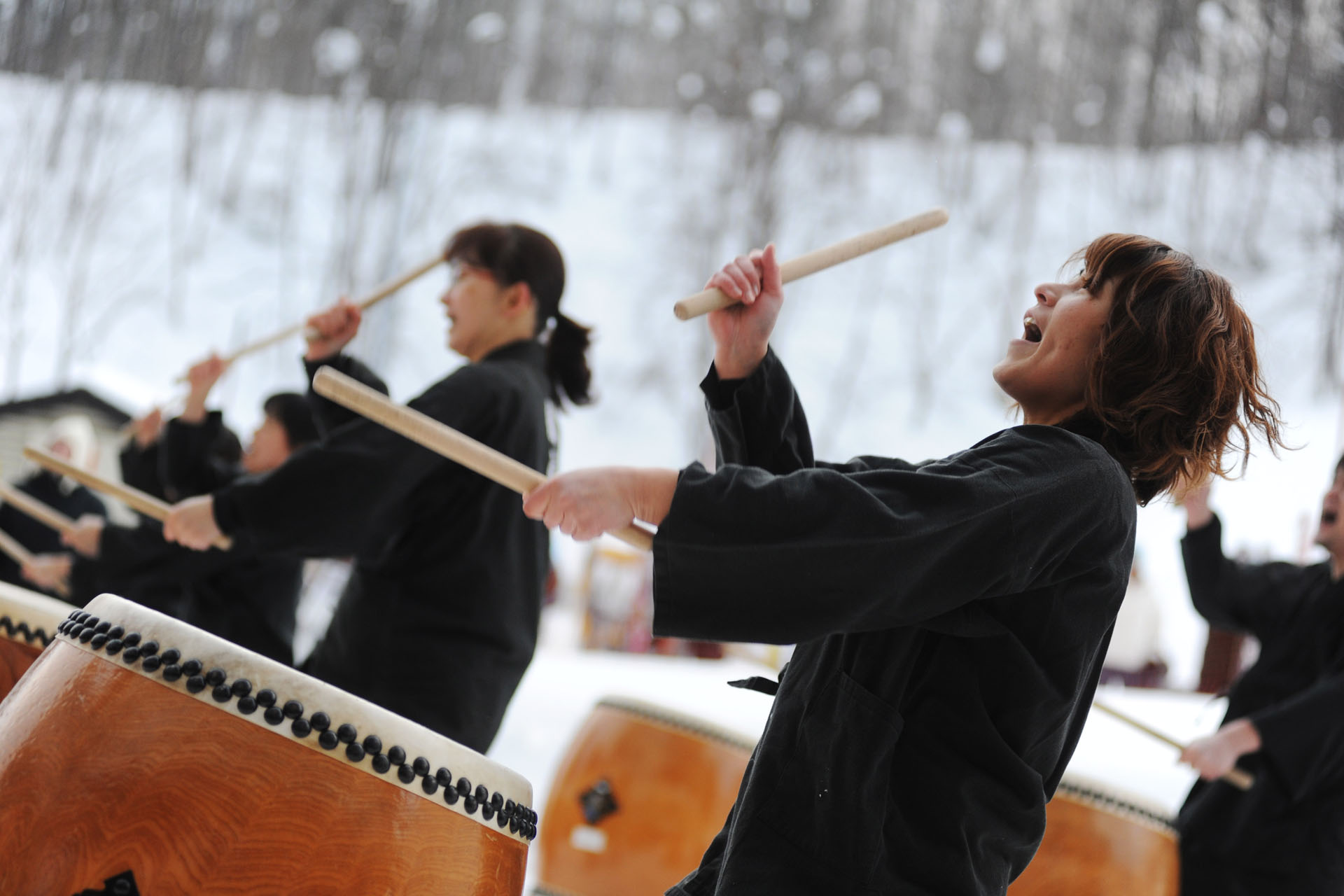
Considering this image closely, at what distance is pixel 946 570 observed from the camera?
0.94 m

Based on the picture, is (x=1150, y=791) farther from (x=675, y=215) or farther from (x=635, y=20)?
(x=635, y=20)

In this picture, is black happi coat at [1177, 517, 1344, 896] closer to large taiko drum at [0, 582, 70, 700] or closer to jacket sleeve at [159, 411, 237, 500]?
large taiko drum at [0, 582, 70, 700]

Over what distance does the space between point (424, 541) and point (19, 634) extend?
0.54 m

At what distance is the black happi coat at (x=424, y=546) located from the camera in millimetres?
1755

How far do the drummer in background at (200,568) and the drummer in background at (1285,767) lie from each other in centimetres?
180

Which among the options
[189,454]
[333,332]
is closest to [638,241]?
[189,454]

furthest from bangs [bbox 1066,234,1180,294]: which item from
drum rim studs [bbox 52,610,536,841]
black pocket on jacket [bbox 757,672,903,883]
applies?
drum rim studs [bbox 52,610,536,841]

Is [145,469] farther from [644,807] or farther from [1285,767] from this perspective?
[1285,767]

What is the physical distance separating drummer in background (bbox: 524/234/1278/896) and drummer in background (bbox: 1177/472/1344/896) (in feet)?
4.11

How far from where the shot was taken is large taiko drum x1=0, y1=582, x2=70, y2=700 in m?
1.55

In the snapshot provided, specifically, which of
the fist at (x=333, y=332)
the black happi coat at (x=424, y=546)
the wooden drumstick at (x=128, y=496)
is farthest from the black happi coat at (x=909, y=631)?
the fist at (x=333, y=332)

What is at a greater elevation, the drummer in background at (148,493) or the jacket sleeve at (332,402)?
the jacket sleeve at (332,402)

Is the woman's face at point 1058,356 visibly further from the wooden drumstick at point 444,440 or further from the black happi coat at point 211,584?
the black happi coat at point 211,584

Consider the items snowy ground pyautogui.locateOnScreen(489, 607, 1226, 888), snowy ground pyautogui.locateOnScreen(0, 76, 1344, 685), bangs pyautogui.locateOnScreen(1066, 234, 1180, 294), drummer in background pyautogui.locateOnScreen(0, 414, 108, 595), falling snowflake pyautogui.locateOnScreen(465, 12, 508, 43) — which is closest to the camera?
bangs pyautogui.locateOnScreen(1066, 234, 1180, 294)
